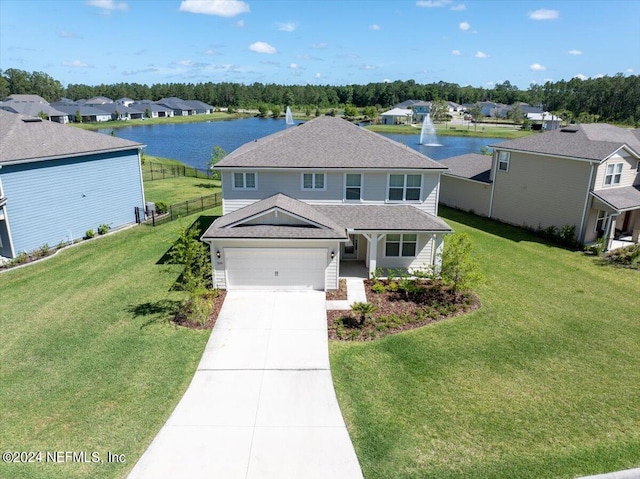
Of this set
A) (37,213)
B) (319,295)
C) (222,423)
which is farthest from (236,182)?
(222,423)

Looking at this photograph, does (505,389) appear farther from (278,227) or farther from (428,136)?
(428,136)

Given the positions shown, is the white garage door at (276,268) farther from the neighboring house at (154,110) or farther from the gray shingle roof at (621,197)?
the neighboring house at (154,110)

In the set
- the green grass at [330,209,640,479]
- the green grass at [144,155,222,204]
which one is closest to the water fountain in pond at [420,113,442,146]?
the green grass at [144,155,222,204]

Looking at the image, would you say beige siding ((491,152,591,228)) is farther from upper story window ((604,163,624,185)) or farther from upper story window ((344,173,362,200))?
upper story window ((344,173,362,200))

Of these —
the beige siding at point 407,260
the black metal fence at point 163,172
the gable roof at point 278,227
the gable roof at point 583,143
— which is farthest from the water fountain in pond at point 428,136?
the gable roof at point 278,227

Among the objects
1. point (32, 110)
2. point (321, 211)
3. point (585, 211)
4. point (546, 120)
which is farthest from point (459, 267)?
point (546, 120)

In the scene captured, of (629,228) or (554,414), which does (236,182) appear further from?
(629,228)
